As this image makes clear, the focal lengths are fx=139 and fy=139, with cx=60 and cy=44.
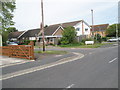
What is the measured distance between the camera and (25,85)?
5.82 meters

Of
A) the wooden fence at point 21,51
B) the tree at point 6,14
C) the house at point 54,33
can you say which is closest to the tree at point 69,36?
the house at point 54,33

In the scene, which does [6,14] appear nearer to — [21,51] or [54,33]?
[21,51]

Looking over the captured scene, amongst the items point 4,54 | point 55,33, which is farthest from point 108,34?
point 4,54

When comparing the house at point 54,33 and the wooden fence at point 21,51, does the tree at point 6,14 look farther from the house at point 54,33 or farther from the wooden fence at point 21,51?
the house at point 54,33

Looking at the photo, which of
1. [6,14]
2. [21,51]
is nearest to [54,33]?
[6,14]

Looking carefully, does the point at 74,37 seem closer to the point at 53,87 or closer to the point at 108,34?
the point at 53,87

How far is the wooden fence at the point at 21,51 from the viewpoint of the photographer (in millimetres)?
13477

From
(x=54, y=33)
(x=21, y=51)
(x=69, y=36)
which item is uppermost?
(x=54, y=33)

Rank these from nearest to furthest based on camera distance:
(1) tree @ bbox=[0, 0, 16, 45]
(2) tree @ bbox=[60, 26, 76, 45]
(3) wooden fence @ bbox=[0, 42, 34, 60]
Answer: (3) wooden fence @ bbox=[0, 42, 34, 60] → (1) tree @ bbox=[0, 0, 16, 45] → (2) tree @ bbox=[60, 26, 76, 45]

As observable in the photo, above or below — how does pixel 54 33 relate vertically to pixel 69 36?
above

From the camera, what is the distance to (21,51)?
47.0 ft

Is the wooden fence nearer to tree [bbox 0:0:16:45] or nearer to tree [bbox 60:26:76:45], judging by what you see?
tree [bbox 0:0:16:45]

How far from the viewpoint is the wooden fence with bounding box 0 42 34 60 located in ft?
44.2

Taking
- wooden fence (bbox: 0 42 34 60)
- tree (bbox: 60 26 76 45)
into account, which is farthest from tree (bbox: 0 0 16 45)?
tree (bbox: 60 26 76 45)
